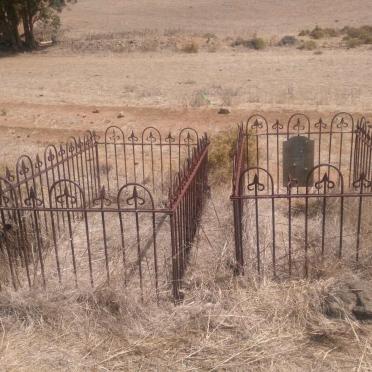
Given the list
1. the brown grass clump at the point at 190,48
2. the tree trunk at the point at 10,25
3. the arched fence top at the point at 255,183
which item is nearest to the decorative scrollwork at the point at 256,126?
the arched fence top at the point at 255,183

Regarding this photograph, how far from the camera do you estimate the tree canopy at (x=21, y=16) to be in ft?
92.5

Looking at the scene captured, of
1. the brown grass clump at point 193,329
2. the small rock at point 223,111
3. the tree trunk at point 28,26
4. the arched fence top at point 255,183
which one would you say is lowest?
the brown grass clump at point 193,329

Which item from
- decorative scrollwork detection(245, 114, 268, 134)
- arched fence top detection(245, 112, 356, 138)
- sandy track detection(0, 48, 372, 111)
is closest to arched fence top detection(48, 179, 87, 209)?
arched fence top detection(245, 112, 356, 138)

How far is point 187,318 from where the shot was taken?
371 cm

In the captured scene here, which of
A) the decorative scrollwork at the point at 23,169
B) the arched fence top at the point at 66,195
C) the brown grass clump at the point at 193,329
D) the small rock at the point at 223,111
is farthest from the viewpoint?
the small rock at the point at 223,111

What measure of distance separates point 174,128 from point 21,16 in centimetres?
2334

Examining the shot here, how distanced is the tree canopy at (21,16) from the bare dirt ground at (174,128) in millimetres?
1743

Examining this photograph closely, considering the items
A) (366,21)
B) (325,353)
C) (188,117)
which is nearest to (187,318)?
(325,353)

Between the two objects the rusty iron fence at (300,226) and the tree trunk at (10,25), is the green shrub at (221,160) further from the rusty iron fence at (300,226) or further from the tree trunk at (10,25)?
the tree trunk at (10,25)

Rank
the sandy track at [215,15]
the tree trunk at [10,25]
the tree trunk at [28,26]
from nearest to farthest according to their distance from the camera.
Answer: the tree trunk at [10,25]
the tree trunk at [28,26]
the sandy track at [215,15]

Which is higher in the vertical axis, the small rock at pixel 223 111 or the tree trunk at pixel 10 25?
the tree trunk at pixel 10 25

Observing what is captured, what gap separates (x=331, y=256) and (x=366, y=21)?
47.7 metres

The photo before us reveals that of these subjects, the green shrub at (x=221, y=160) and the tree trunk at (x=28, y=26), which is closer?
the green shrub at (x=221, y=160)

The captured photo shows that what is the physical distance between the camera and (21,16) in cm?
3006
